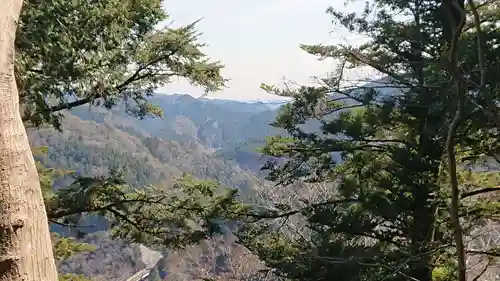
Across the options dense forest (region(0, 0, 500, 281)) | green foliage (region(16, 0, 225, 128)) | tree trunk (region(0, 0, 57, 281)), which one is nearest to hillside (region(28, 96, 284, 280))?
dense forest (region(0, 0, 500, 281))

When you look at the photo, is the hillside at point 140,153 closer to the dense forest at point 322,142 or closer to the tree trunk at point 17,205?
the dense forest at point 322,142

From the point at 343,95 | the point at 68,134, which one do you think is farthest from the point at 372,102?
the point at 68,134

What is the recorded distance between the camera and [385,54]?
5.93 meters

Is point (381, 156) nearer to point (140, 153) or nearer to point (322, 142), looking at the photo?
point (322, 142)

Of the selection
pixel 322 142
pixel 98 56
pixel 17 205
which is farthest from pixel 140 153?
pixel 17 205

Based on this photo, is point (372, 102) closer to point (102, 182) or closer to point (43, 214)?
point (102, 182)

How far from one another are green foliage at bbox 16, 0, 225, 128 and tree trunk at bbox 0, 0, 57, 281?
2.98m

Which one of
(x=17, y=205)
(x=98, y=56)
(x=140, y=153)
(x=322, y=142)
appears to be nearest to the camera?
(x=17, y=205)

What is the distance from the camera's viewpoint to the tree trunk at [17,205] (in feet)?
3.98

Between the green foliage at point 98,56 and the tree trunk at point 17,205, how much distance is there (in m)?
2.98

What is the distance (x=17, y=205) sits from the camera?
1.25 metres

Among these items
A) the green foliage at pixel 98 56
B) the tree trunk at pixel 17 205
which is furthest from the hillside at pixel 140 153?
the tree trunk at pixel 17 205

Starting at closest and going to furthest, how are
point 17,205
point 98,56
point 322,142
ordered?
1. point 17,205
2. point 98,56
3. point 322,142

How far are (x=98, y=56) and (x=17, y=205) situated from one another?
4071 millimetres
